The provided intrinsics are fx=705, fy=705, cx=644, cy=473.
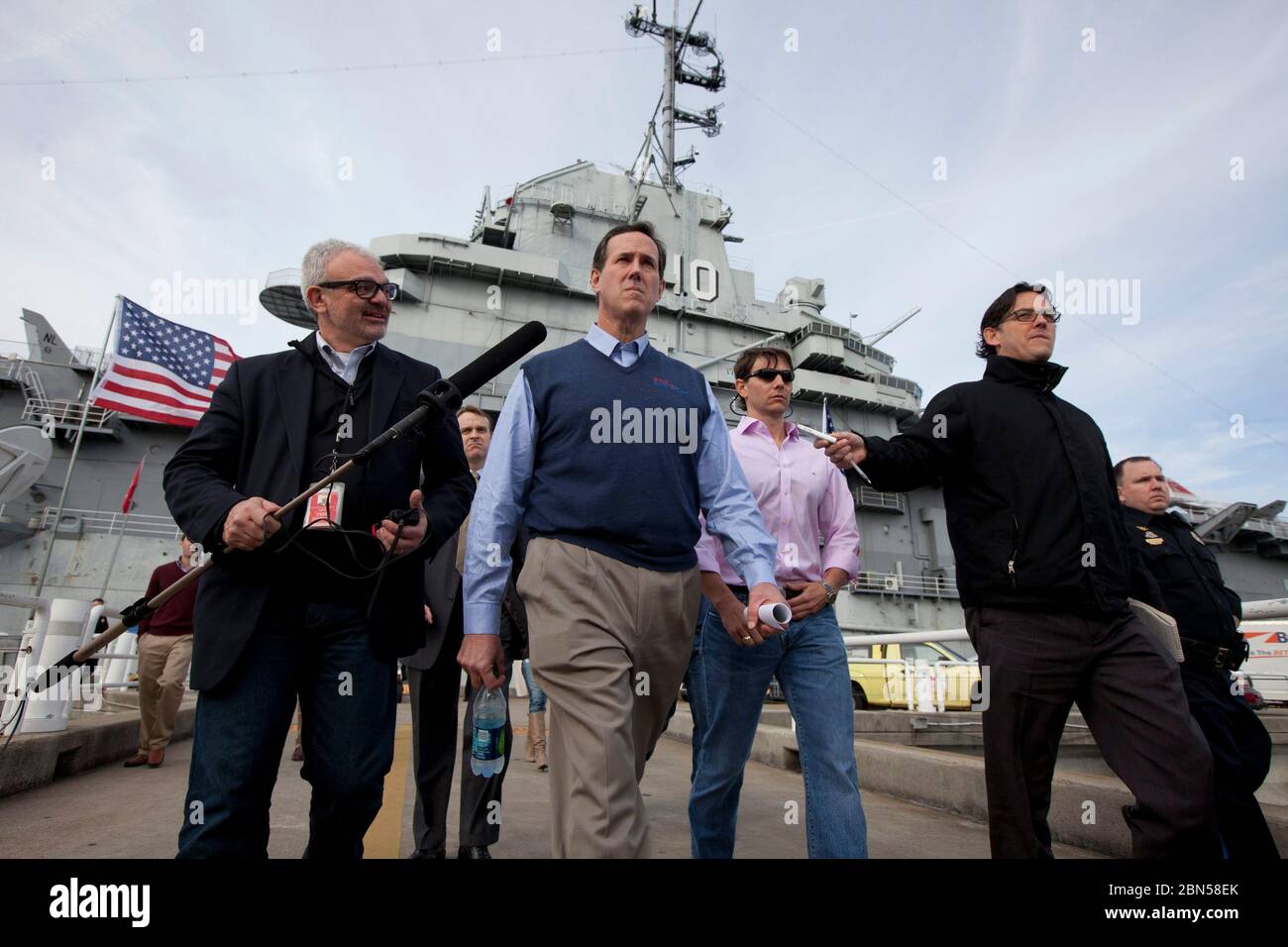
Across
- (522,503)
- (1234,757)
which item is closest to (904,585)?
(1234,757)

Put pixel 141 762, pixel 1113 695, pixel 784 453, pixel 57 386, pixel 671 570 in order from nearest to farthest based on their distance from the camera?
pixel 671 570, pixel 1113 695, pixel 784 453, pixel 141 762, pixel 57 386

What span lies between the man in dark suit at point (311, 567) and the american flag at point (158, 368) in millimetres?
14899

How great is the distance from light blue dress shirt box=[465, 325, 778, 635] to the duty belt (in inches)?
98.7

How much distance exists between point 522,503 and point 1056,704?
1.94 meters

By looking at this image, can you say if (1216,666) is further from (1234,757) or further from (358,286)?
(358,286)

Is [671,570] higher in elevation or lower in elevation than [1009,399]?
lower

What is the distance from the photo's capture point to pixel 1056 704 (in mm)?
2420

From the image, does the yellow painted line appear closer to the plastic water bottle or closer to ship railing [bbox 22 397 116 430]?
the plastic water bottle

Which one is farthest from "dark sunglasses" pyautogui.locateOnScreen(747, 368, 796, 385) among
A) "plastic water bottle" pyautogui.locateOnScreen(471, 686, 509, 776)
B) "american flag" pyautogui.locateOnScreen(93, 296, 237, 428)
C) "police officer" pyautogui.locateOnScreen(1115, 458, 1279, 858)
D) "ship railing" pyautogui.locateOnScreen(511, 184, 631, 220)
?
"ship railing" pyautogui.locateOnScreen(511, 184, 631, 220)

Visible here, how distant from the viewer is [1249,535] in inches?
1299
